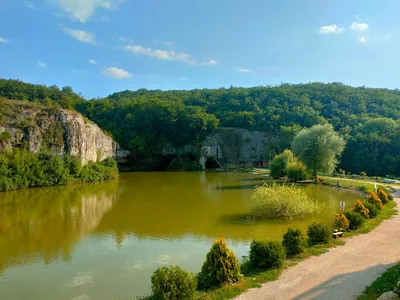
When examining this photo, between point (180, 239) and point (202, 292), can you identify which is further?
point (180, 239)

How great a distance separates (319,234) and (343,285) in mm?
4266

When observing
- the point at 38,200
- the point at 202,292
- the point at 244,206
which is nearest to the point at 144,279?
the point at 202,292

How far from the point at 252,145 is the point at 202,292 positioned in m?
57.3

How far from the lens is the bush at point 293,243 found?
11.6 m

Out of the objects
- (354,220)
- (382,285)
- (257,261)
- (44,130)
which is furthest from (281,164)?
(382,285)

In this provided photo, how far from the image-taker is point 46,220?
65.6 feet

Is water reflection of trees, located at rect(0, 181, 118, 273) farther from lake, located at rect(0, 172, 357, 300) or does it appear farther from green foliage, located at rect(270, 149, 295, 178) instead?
green foliage, located at rect(270, 149, 295, 178)

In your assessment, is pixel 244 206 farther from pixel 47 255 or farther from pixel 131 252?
pixel 47 255

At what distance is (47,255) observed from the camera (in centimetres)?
1329

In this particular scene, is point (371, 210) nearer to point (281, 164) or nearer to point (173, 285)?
point (173, 285)

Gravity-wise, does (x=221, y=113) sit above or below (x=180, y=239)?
above

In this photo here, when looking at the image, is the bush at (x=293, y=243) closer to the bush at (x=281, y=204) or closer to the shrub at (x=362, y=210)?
the bush at (x=281, y=204)

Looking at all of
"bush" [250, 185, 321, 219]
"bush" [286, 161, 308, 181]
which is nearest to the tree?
"bush" [286, 161, 308, 181]

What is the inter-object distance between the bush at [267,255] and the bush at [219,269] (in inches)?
46.4
